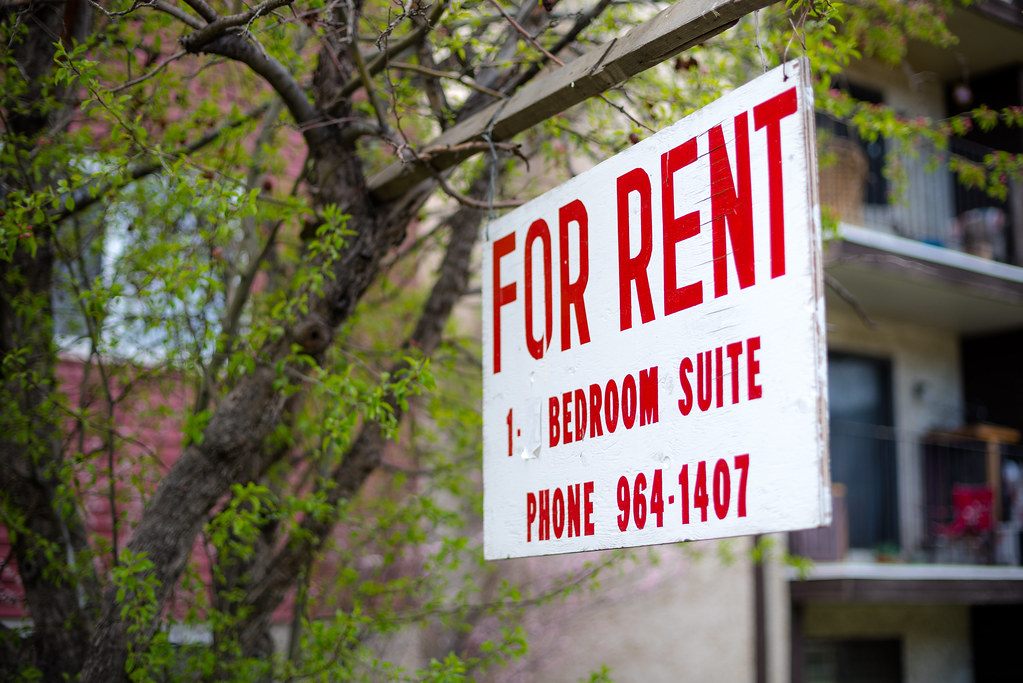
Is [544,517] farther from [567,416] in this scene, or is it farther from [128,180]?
[128,180]

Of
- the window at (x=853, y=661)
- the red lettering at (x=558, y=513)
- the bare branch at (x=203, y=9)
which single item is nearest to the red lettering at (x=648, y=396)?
the red lettering at (x=558, y=513)

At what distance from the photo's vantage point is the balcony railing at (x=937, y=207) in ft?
33.2

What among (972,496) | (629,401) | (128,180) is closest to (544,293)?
(629,401)

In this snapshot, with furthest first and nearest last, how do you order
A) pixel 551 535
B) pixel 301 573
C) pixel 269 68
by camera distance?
1. pixel 301 573
2. pixel 269 68
3. pixel 551 535

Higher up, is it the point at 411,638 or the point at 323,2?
the point at 323,2

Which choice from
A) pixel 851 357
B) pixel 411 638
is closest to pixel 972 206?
pixel 851 357

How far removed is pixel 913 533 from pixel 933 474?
0.70 m

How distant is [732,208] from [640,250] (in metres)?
0.33

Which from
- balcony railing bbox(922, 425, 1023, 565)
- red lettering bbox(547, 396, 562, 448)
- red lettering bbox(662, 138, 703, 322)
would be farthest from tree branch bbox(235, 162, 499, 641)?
balcony railing bbox(922, 425, 1023, 565)

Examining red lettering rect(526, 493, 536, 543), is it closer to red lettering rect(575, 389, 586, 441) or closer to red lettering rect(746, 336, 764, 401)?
red lettering rect(575, 389, 586, 441)

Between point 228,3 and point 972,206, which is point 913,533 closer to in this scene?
point 972,206

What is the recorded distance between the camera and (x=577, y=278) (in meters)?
2.69

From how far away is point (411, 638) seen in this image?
816 cm

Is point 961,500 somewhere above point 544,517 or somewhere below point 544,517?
above
